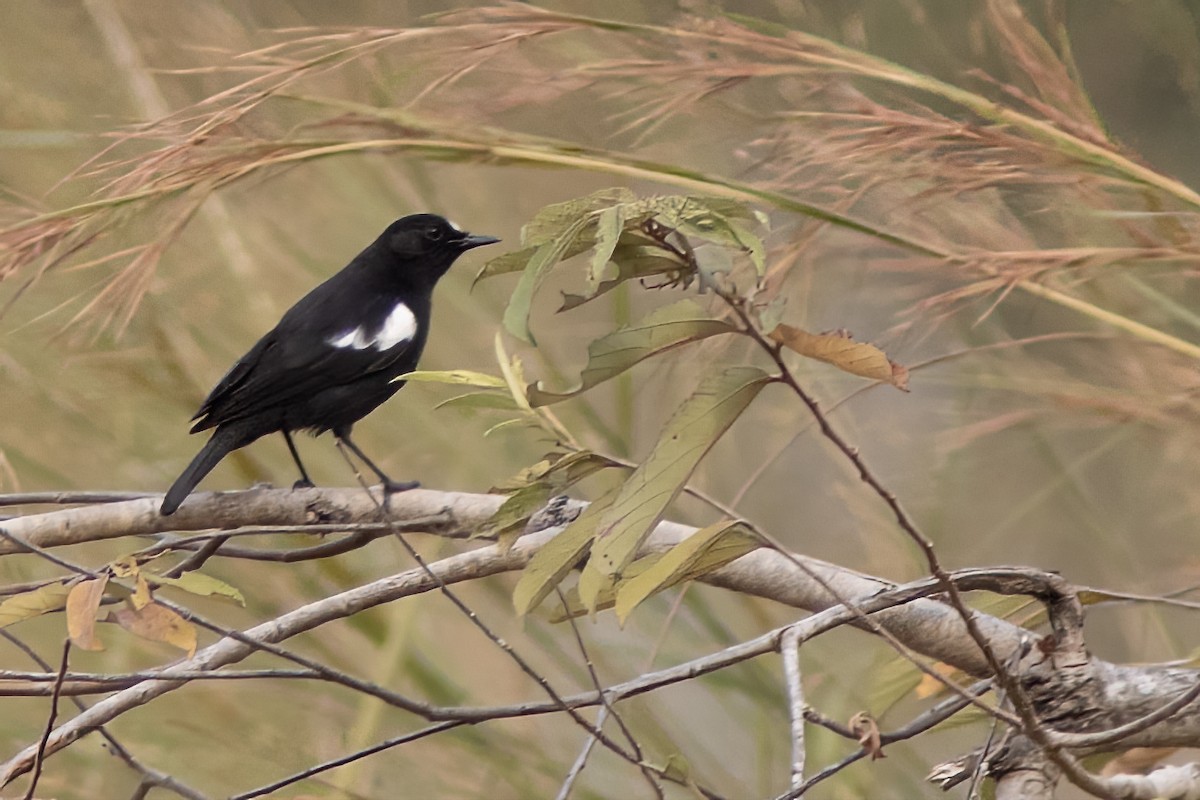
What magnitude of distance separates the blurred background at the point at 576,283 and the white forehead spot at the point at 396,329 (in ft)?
0.82

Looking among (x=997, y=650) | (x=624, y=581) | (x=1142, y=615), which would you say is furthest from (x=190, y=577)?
(x=1142, y=615)

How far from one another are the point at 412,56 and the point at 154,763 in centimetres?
173

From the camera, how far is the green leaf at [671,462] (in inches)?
41.8

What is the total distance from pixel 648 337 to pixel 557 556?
0.28 metres

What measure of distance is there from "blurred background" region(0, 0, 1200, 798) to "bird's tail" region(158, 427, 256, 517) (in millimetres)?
299

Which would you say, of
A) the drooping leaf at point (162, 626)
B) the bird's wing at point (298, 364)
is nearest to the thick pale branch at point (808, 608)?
the drooping leaf at point (162, 626)

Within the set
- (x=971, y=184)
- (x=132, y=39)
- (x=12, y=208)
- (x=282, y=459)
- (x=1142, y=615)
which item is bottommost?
(x=1142, y=615)

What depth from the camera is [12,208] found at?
7.15 feet

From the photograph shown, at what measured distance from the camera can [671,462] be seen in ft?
3.51

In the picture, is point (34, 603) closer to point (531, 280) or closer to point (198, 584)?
point (198, 584)

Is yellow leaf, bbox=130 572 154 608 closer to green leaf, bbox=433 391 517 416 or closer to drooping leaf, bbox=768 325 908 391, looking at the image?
green leaf, bbox=433 391 517 416

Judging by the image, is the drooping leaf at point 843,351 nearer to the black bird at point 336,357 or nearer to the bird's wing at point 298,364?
the black bird at point 336,357

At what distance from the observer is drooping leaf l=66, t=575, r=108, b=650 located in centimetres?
114

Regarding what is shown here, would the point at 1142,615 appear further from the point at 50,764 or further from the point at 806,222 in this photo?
the point at 50,764
